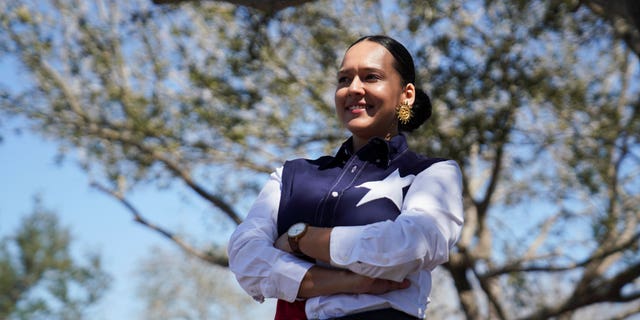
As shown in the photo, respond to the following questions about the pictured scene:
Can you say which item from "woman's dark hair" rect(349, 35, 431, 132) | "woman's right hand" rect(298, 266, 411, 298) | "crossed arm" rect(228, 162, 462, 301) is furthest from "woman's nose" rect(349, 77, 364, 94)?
"woman's right hand" rect(298, 266, 411, 298)

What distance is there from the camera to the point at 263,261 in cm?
192

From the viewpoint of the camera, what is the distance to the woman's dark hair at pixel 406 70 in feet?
7.18

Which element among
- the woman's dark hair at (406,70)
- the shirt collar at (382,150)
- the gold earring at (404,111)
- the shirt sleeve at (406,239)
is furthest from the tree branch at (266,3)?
the shirt sleeve at (406,239)

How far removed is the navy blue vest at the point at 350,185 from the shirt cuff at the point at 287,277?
0.48ft

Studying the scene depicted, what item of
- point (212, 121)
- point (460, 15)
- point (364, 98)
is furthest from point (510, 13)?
point (364, 98)

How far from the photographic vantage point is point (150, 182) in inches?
358

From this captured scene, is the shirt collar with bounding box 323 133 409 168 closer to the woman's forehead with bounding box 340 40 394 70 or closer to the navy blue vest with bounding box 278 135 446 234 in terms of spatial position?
the navy blue vest with bounding box 278 135 446 234

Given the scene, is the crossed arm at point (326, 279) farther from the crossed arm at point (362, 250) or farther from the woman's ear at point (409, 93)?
the woman's ear at point (409, 93)

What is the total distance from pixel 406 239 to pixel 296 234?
0.28m

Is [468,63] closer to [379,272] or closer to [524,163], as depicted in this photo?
[524,163]

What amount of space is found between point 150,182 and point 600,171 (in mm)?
5128

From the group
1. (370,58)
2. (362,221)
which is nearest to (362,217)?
(362,221)

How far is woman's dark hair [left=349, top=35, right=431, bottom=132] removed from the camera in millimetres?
2189

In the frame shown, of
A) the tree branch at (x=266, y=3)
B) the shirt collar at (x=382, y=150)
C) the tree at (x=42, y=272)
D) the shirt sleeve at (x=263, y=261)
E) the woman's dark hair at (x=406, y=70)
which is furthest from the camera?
the tree at (x=42, y=272)
